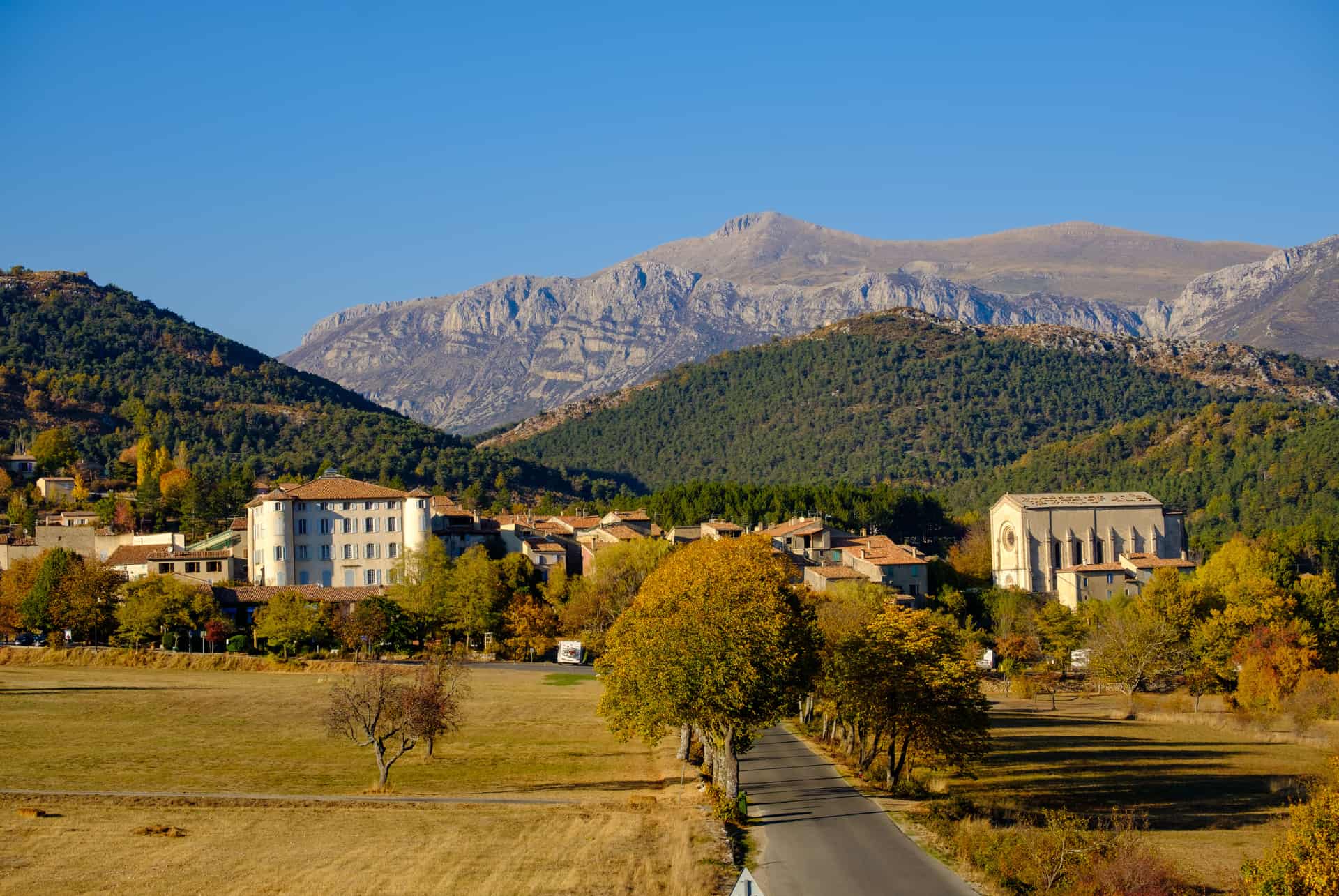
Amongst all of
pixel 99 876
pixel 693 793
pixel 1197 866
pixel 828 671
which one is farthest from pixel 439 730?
pixel 1197 866

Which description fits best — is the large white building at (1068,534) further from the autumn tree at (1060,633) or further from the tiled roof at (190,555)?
the tiled roof at (190,555)

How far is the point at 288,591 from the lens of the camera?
102 meters

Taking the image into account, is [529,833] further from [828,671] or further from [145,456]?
[145,456]

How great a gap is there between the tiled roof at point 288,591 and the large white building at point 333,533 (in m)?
3.71

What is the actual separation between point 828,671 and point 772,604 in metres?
3.53

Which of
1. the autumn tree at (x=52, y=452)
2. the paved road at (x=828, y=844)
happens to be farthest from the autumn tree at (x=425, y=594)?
the autumn tree at (x=52, y=452)

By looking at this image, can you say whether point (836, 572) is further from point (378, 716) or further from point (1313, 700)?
point (378, 716)

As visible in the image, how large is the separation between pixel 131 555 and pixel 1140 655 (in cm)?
7523

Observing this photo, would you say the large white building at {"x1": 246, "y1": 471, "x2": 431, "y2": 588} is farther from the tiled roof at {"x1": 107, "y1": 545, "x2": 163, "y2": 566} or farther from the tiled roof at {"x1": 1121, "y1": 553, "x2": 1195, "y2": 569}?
the tiled roof at {"x1": 1121, "y1": 553, "x2": 1195, "y2": 569}

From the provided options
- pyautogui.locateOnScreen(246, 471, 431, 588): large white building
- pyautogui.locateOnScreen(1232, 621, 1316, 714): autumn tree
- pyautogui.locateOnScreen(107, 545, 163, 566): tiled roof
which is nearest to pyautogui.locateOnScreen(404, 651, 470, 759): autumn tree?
pyautogui.locateOnScreen(1232, 621, 1316, 714): autumn tree

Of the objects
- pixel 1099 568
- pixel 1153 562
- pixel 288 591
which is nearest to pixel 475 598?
pixel 288 591

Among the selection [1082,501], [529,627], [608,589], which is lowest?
[529,627]

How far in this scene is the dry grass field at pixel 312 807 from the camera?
3562 centimetres

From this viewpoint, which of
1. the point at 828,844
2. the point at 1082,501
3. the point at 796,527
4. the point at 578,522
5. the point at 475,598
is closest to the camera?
the point at 828,844
